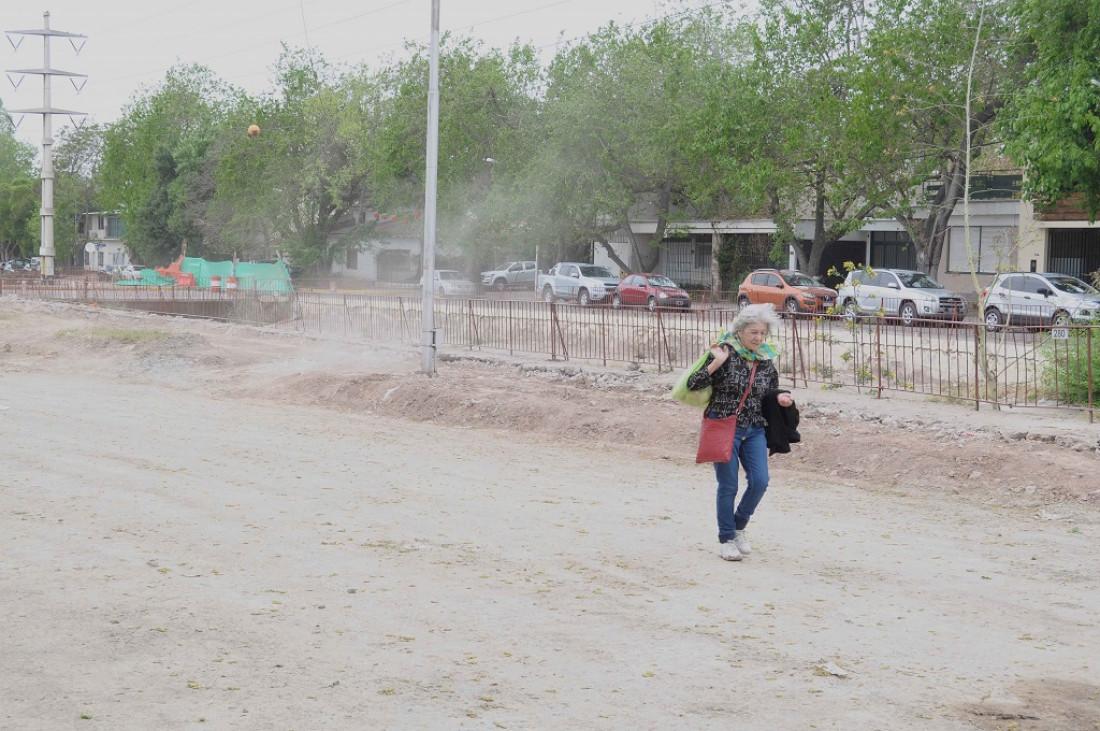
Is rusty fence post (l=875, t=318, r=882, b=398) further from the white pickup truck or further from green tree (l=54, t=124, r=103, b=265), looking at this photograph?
green tree (l=54, t=124, r=103, b=265)

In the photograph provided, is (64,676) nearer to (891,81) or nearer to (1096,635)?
(1096,635)

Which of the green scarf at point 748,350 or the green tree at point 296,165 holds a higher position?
the green tree at point 296,165

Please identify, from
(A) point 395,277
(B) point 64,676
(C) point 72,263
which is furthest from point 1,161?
(B) point 64,676

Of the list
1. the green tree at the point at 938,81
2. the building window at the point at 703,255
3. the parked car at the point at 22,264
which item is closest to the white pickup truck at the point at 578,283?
the green tree at the point at 938,81

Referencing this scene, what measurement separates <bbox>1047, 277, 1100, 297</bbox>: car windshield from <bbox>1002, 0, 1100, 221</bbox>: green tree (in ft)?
5.71

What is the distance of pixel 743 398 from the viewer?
7.98 m

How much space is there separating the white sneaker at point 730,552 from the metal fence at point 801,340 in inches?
306

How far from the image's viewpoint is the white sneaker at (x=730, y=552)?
803 cm

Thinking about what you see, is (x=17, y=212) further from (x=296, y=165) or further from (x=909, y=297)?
(x=909, y=297)

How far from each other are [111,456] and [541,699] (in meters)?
8.74

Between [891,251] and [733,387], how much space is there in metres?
43.3

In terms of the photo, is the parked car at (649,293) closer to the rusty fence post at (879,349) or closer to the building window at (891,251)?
the building window at (891,251)

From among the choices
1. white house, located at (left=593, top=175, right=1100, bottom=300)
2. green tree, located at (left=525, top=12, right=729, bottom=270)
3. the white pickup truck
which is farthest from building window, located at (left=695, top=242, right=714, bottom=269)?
the white pickup truck

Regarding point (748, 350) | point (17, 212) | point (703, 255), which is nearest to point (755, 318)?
point (748, 350)
